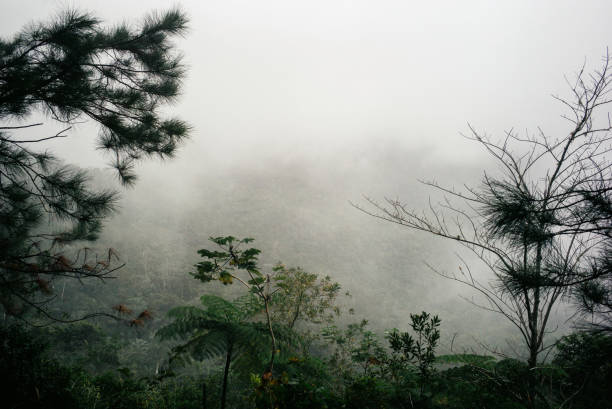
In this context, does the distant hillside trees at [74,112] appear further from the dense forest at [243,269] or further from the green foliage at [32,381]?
the green foliage at [32,381]

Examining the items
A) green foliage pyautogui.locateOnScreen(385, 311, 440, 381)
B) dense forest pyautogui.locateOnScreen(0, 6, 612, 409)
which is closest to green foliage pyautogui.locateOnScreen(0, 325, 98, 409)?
dense forest pyautogui.locateOnScreen(0, 6, 612, 409)

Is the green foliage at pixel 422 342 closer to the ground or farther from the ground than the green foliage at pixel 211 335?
farther from the ground

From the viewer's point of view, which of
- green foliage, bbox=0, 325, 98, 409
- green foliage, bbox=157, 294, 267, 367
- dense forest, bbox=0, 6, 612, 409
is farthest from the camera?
green foliage, bbox=157, 294, 267, 367

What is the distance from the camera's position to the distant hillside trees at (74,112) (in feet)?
7.39

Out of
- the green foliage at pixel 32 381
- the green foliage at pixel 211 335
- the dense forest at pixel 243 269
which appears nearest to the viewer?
the dense forest at pixel 243 269

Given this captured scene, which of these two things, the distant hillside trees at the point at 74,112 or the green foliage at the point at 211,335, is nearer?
the distant hillside trees at the point at 74,112

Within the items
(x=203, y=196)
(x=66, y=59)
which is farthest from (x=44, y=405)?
(x=203, y=196)

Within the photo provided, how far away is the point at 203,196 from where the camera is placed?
4203 cm

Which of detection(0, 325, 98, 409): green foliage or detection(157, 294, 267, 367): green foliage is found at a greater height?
detection(157, 294, 267, 367): green foliage

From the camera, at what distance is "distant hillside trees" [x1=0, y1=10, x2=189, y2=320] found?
7.39 feet

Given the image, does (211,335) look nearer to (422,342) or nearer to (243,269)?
(243,269)

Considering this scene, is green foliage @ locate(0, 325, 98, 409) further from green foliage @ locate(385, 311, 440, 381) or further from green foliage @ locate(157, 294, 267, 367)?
green foliage @ locate(385, 311, 440, 381)

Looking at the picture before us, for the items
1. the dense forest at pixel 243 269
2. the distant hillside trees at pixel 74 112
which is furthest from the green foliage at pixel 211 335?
the distant hillside trees at pixel 74 112

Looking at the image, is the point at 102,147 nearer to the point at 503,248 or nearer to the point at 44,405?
the point at 44,405
